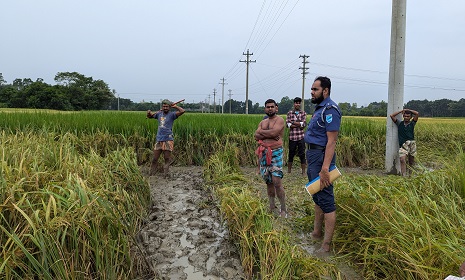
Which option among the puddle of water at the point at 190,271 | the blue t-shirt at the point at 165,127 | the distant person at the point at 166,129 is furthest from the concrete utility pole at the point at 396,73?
the puddle of water at the point at 190,271

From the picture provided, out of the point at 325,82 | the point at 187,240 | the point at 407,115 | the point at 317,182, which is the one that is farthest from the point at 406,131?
the point at 187,240

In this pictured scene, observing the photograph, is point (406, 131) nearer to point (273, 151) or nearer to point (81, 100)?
point (273, 151)

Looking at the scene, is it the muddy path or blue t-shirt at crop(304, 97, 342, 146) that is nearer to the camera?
the muddy path

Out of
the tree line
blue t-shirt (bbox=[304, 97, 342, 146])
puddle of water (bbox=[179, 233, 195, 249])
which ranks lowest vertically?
puddle of water (bbox=[179, 233, 195, 249])

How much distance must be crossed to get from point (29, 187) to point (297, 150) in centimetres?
510

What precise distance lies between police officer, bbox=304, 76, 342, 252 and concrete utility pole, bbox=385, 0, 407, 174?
4258 mm

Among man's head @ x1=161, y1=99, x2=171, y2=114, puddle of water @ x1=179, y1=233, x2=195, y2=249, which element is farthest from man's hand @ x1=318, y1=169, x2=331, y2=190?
man's head @ x1=161, y1=99, x2=171, y2=114

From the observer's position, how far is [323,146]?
9.55 ft

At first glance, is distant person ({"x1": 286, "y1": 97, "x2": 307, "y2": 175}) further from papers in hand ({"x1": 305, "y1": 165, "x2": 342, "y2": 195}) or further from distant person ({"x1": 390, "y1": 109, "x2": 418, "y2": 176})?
papers in hand ({"x1": 305, "y1": 165, "x2": 342, "y2": 195})

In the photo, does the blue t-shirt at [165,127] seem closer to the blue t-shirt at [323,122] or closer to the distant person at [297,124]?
the distant person at [297,124]

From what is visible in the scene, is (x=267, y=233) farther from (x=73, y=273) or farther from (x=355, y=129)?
(x=355, y=129)

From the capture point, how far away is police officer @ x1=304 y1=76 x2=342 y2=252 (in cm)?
281

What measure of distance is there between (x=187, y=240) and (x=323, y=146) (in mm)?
1691

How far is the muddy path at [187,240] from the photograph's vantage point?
2.66m
